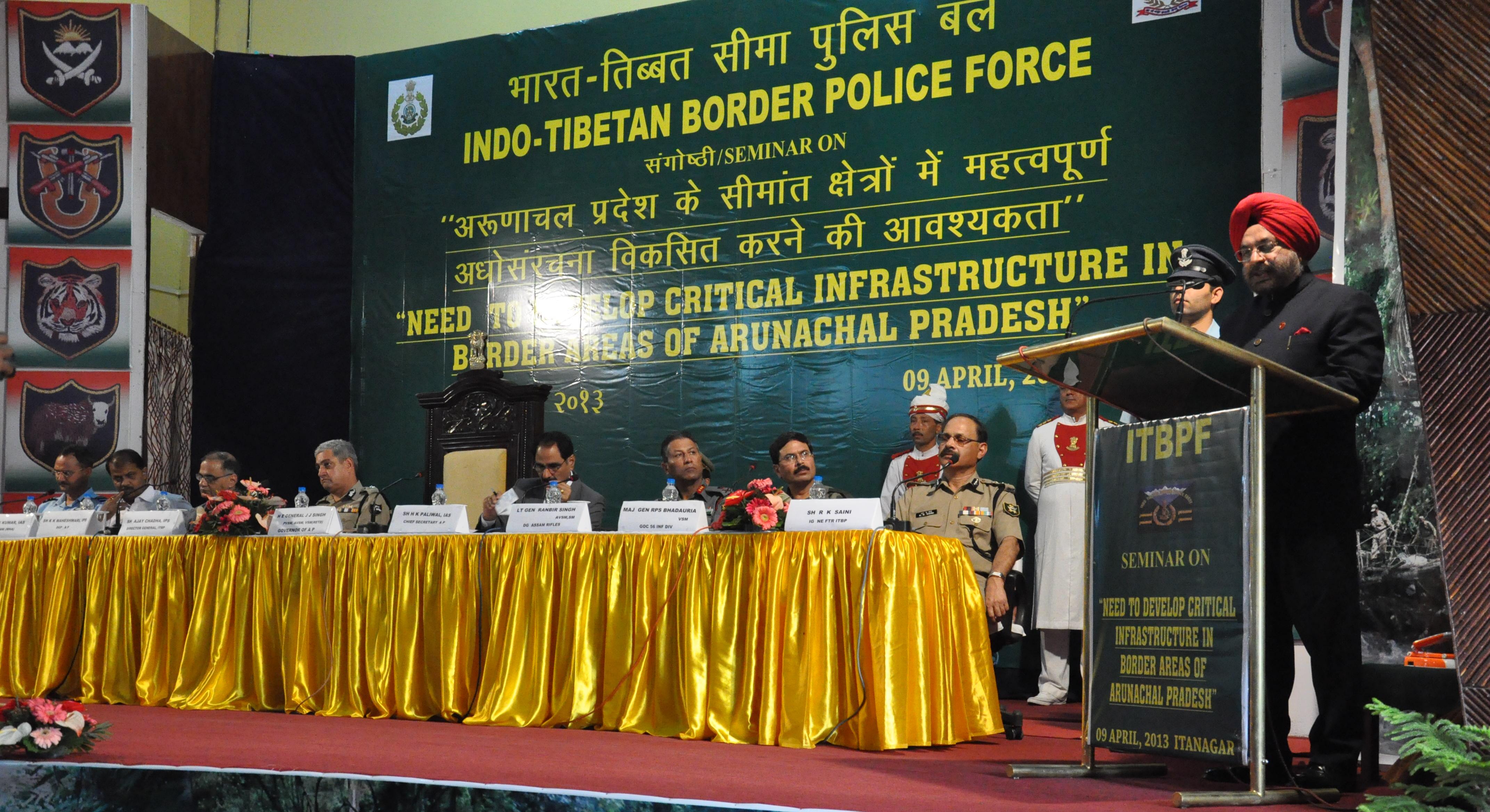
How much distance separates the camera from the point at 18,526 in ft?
17.9

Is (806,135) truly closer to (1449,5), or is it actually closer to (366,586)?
(366,586)

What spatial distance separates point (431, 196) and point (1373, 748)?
21.9 feet

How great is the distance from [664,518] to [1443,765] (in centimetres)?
250

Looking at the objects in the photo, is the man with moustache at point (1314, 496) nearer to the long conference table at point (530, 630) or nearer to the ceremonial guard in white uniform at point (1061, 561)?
the long conference table at point (530, 630)

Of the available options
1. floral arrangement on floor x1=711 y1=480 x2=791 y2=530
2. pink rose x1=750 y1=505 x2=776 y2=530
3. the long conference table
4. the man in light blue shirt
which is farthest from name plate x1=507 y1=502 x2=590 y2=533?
the man in light blue shirt

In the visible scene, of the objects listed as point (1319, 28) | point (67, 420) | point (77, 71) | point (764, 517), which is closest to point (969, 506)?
point (764, 517)

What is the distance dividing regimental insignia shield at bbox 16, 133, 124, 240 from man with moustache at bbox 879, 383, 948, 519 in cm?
507

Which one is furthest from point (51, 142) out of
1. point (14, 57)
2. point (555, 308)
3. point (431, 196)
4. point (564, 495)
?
point (564, 495)

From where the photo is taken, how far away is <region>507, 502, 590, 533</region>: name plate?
4.30m

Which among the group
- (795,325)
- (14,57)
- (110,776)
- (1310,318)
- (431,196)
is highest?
(14,57)

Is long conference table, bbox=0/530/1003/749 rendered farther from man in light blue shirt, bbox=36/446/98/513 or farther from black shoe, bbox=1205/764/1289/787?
man in light blue shirt, bbox=36/446/98/513

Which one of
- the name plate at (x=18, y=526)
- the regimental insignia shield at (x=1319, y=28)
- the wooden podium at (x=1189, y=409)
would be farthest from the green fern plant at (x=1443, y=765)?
the name plate at (x=18, y=526)

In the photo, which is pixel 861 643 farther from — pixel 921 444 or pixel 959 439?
pixel 921 444

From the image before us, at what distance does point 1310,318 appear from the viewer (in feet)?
8.50
